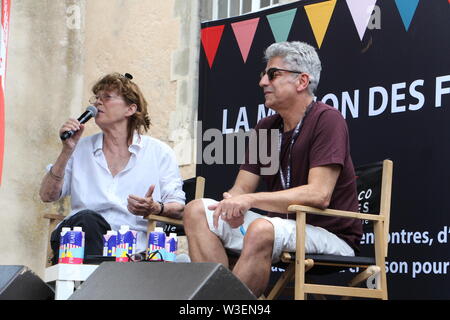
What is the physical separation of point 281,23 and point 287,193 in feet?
6.22

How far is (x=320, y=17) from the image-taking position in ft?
17.5

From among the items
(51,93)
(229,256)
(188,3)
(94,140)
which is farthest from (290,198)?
(51,93)

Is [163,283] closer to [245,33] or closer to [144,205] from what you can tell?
[144,205]

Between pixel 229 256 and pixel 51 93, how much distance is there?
13.2 ft

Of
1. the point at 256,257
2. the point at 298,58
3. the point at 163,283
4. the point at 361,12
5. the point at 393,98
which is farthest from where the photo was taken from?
the point at 361,12

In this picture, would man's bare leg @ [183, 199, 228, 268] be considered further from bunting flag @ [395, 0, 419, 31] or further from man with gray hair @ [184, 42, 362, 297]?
bunting flag @ [395, 0, 419, 31]

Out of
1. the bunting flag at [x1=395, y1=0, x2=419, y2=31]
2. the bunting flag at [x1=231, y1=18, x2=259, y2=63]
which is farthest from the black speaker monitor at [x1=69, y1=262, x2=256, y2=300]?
the bunting flag at [x1=231, y1=18, x2=259, y2=63]

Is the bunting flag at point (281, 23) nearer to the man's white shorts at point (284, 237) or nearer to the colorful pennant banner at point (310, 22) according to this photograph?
the colorful pennant banner at point (310, 22)

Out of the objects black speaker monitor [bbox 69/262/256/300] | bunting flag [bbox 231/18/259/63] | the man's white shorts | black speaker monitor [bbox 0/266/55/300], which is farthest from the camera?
bunting flag [bbox 231/18/259/63]

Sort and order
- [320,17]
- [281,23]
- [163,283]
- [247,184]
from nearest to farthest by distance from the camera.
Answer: [163,283], [247,184], [320,17], [281,23]

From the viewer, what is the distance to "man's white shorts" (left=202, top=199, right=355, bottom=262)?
12.9 feet

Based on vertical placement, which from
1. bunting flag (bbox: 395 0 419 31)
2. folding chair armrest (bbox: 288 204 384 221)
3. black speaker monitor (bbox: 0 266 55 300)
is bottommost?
black speaker monitor (bbox: 0 266 55 300)

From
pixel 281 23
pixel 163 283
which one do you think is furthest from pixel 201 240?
pixel 281 23

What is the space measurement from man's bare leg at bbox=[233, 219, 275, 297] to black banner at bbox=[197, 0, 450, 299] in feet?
3.67
